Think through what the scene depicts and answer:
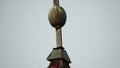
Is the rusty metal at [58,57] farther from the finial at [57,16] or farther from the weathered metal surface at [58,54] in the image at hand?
the finial at [57,16]

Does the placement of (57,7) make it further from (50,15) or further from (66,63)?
(66,63)

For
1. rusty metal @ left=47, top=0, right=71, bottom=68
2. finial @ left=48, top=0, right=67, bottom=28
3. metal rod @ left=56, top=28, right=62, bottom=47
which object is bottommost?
rusty metal @ left=47, top=0, right=71, bottom=68

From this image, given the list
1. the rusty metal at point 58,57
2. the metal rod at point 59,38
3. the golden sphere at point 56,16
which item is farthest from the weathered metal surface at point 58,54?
the golden sphere at point 56,16

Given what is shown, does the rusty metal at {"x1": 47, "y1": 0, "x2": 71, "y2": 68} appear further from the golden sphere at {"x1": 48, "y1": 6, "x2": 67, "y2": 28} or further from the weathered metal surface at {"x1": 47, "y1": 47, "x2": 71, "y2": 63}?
the golden sphere at {"x1": 48, "y1": 6, "x2": 67, "y2": 28}

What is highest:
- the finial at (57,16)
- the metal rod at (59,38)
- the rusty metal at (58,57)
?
the finial at (57,16)

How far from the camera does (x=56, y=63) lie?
17.7 ft

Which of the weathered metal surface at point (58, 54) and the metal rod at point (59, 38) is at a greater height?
the metal rod at point (59, 38)

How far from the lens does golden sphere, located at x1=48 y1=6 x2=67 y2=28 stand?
5.78m

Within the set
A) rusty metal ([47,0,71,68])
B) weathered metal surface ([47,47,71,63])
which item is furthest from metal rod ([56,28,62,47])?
weathered metal surface ([47,47,71,63])

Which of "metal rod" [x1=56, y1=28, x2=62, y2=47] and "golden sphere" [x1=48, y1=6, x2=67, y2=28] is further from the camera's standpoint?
"golden sphere" [x1=48, y1=6, x2=67, y2=28]

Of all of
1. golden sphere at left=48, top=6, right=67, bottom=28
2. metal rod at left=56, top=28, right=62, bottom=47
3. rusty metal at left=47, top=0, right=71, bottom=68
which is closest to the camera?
rusty metal at left=47, top=0, right=71, bottom=68

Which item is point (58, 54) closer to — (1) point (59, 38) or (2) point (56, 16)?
(1) point (59, 38)

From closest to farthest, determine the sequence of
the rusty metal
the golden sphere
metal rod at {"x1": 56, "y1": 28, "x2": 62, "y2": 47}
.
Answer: the rusty metal, metal rod at {"x1": 56, "y1": 28, "x2": 62, "y2": 47}, the golden sphere

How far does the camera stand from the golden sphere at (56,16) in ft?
19.0
